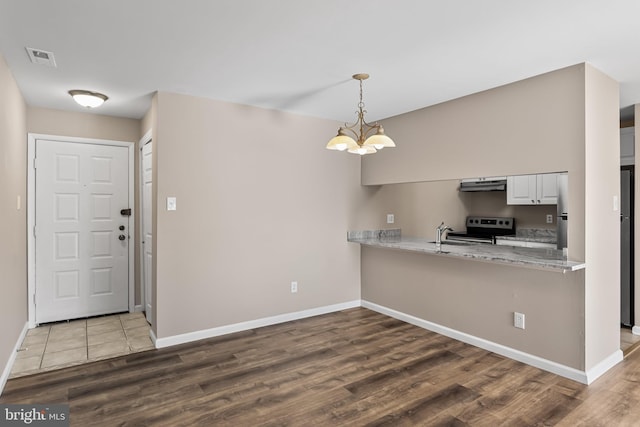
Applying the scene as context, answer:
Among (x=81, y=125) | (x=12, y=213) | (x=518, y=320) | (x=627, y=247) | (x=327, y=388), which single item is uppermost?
(x=81, y=125)

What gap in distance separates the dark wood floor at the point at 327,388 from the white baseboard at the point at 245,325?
0.13 metres

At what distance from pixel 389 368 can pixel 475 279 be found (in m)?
1.24

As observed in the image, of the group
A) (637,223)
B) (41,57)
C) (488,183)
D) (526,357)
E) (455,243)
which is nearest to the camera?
(41,57)

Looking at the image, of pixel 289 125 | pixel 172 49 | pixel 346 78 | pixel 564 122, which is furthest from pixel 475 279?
pixel 172 49

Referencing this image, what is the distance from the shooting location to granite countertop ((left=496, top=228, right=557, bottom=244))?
14.0ft

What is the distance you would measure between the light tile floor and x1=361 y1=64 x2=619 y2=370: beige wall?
3101 mm

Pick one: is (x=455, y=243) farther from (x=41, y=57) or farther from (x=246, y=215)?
(x=41, y=57)

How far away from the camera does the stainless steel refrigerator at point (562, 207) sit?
2.93 meters

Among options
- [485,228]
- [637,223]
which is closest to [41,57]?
[485,228]

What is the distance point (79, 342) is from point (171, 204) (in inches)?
64.2

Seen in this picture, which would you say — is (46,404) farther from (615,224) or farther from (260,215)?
(615,224)

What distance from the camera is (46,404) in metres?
2.48

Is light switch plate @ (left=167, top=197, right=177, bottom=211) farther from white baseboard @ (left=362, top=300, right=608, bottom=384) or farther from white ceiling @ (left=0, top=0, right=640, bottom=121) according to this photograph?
white baseboard @ (left=362, top=300, right=608, bottom=384)

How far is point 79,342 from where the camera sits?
3576mm
